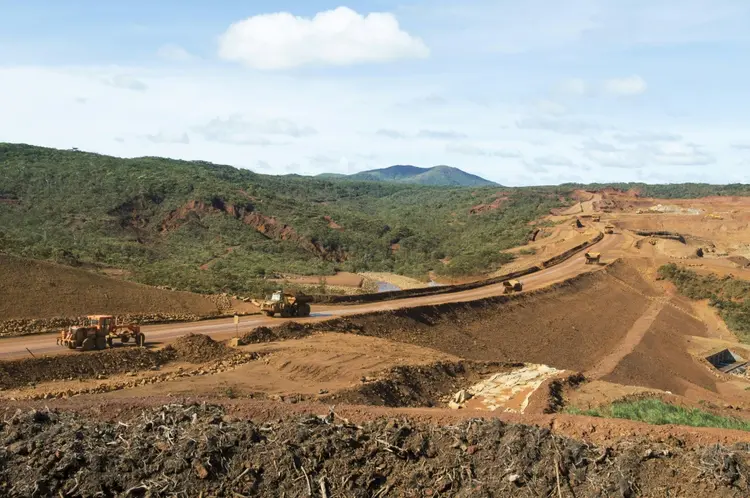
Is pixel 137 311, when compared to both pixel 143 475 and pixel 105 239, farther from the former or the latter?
pixel 105 239

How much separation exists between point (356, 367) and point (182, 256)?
42.2m

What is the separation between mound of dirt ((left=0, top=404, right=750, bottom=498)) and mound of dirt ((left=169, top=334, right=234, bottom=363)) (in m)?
11.9

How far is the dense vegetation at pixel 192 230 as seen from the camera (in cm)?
5147

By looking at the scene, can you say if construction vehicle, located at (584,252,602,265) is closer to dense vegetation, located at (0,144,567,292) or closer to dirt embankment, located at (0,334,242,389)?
dense vegetation, located at (0,144,567,292)

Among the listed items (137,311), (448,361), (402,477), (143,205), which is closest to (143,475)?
(402,477)

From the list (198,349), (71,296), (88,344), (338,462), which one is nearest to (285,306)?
(198,349)

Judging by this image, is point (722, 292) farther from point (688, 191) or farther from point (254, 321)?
point (688, 191)

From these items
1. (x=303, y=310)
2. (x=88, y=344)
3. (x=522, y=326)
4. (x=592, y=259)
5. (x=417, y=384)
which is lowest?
(x=522, y=326)

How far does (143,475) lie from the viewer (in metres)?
9.38

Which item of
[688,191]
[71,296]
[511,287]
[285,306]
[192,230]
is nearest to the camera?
[71,296]

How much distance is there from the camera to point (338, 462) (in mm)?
9820

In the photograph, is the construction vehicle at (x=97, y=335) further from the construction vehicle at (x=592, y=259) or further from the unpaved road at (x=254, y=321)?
the construction vehicle at (x=592, y=259)

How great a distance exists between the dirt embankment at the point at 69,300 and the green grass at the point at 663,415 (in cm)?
1985

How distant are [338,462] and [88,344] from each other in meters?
15.5
